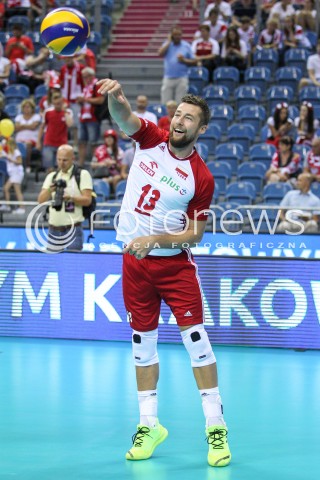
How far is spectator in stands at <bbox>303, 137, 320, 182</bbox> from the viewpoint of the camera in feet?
53.7

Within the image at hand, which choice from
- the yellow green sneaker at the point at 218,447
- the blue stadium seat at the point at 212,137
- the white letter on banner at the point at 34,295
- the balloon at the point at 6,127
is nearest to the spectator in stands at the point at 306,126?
the blue stadium seat at the point at 212,137

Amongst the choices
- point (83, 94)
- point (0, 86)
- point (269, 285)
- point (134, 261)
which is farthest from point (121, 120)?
point (0, 86)

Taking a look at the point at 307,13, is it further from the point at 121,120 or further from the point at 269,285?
the point at 121,120

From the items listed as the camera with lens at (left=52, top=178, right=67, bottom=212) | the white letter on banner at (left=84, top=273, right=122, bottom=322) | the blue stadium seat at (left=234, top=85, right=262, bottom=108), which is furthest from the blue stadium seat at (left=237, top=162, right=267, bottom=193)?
the white letter on banner at (left=84, top=273, right=122, bottom=322)

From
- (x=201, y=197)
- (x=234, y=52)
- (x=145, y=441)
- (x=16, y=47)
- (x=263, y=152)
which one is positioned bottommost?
(x=145, y=441)

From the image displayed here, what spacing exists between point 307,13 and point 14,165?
6904 mm

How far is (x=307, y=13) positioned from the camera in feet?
66.6

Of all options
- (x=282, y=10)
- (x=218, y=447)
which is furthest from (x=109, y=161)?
(x=218, y=447)

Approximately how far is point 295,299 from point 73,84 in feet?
30.2

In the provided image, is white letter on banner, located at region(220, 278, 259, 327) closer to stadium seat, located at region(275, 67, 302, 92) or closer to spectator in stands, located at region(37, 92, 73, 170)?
spectator in stands, located at region(37, 92, 73, 170)

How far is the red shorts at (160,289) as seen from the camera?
706 centimetres

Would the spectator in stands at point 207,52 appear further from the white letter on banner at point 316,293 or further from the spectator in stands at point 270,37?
the white letter on banner at point 316,293

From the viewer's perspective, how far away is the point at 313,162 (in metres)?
16.5

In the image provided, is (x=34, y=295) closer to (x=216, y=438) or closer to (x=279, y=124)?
(x=216, y=438)
